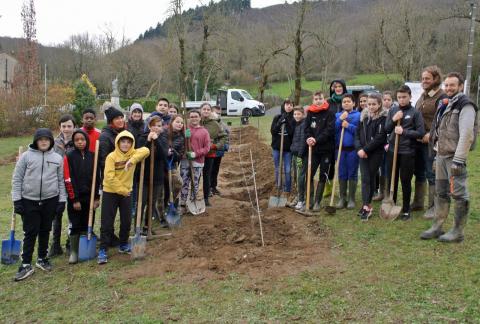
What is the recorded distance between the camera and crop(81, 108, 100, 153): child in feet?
18.9

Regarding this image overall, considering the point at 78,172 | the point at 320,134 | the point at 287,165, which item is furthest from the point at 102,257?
the point at 287,165

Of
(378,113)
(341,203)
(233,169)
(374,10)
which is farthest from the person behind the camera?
(374,10)

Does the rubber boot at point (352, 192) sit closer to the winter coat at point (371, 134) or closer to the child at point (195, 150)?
the winter coat at point (371, 134)

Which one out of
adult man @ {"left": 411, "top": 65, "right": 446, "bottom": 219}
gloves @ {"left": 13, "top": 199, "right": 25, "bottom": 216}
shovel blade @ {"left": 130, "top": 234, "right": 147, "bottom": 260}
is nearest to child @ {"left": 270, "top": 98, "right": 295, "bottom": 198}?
adult man @ {"left": 411, "top": 65, "right": 446, "bottom": 219}

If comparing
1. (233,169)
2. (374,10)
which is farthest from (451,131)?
(374,10)

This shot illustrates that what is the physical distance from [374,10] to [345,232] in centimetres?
2525

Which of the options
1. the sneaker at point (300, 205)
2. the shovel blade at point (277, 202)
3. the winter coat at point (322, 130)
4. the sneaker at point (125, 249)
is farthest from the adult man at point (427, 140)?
the sneaker at point (125, 249)

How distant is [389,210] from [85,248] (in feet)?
13.8

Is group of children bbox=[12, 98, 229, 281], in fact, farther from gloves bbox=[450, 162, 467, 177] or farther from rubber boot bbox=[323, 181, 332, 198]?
gloves bbox=[450, 162, 467, 177]

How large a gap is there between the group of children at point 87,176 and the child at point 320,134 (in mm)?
2049

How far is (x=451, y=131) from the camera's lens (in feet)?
16.6

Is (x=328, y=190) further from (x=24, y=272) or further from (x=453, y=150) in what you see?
(x=24, y=272)

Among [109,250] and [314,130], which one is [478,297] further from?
[109,250]

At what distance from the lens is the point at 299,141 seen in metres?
7.35
